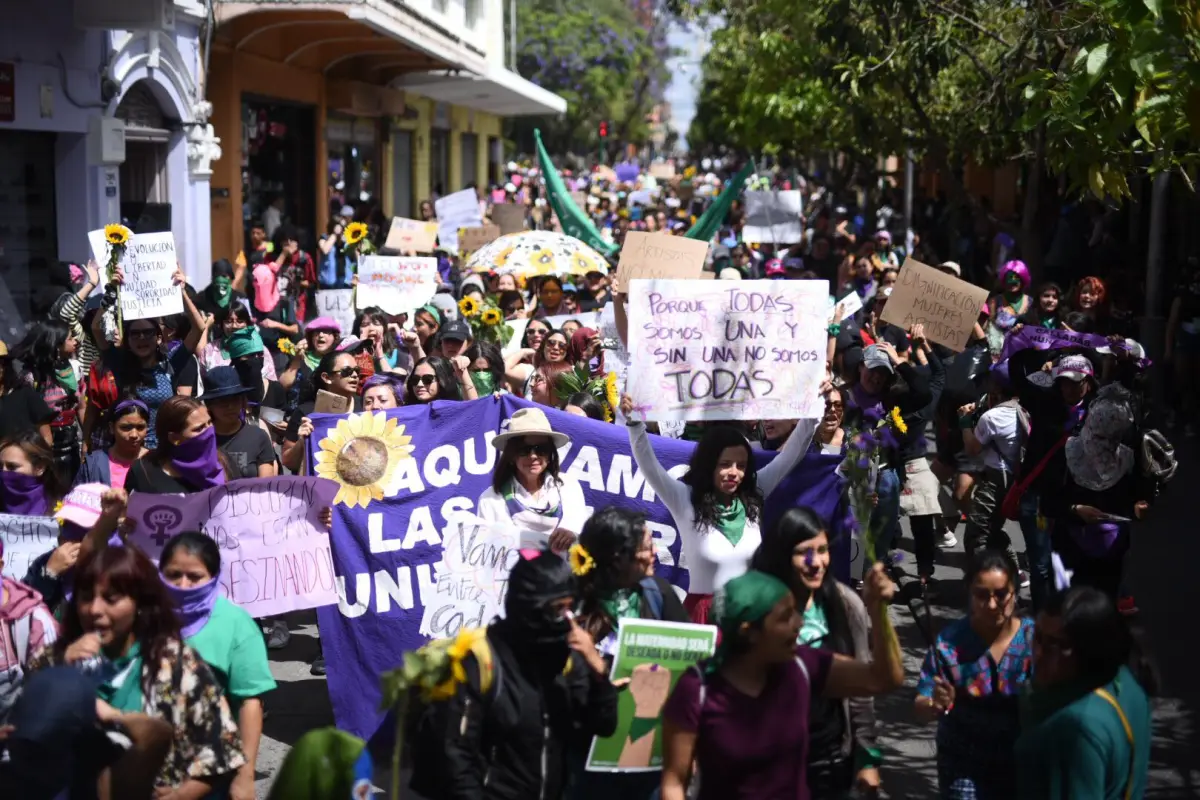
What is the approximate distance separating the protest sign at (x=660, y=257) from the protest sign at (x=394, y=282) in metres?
3.61

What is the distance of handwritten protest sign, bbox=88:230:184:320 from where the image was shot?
9570 mm

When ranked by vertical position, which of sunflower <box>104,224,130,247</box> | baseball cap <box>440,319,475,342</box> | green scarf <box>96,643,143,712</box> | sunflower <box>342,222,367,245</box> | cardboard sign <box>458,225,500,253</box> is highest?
cardboard sign <box>458,225,500,253</box>

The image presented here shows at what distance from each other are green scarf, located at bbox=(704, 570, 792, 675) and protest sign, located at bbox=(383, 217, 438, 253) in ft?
38.1

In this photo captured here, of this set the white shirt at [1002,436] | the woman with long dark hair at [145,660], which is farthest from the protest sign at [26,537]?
the white shirt at [1002,436]

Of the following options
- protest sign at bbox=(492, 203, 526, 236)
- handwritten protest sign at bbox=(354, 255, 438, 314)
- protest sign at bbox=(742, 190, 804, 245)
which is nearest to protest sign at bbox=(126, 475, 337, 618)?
handwritten protest sign at bbox=(354, 255, 438, 314)

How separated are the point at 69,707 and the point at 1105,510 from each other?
4.85 m

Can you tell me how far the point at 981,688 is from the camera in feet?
15.2

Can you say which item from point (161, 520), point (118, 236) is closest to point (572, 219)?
point (118, 236)

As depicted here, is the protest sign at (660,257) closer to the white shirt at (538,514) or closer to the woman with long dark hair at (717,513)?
the white shirt at (538,514)

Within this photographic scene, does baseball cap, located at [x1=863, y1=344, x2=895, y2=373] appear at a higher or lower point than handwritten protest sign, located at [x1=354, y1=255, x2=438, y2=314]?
lower

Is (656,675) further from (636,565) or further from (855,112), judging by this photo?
(855,112)

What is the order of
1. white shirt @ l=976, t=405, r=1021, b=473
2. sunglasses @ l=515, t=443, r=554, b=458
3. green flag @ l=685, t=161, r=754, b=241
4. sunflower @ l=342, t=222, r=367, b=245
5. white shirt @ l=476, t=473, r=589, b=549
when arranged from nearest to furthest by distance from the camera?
white shirt @ l=476, t=473, r=589, b=549 → sunglasses @ l=515, t=443, r=554, b=458 → white shirt @ l=976, t=405, r=1021, b=473 → sunflower @ l=342, t=222, r=367, b=245 → green flag @ l=685, t=161, r=754, b=241

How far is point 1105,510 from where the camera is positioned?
23.4 feet

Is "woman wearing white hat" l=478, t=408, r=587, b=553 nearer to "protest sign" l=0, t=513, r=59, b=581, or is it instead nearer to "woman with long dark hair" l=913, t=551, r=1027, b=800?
"protest sign" l=0, t=513, r=59, b=581
